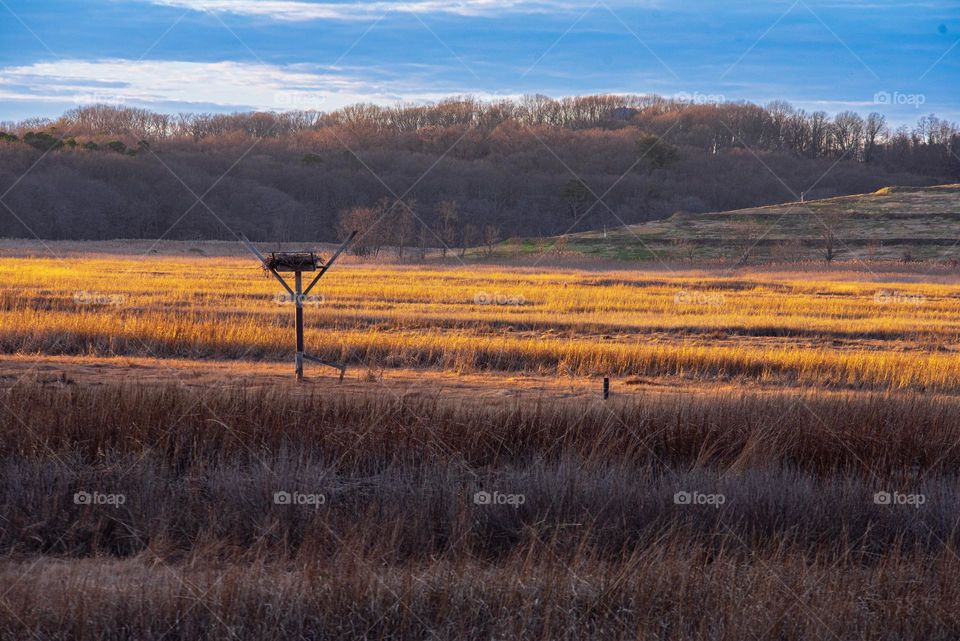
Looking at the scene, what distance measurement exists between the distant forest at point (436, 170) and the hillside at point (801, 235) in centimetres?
1412

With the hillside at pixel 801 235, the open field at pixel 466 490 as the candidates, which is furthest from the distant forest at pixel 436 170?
the open field at pixel 466 490

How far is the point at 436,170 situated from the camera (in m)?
127

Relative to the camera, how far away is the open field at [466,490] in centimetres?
613

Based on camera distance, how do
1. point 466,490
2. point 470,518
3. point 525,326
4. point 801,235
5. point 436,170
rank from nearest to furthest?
point 470,518, point 466,490, point 525,326, point 801,235, point 436,170

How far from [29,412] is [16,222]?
88356 mm

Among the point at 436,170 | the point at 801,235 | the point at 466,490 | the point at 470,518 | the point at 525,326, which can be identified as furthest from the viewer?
the point at 436,170

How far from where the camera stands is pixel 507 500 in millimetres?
8422

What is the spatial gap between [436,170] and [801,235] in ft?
206

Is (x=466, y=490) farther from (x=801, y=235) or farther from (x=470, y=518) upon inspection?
(x=801, y=235)

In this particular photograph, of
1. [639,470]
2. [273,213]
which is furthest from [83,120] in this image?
[639,470]

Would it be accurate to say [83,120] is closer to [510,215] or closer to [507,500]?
[510,215]

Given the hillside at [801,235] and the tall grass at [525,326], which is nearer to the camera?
the tall grass at [525,326]

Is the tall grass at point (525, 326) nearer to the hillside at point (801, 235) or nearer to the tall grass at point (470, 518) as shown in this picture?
the tall grass at point (470, 518)

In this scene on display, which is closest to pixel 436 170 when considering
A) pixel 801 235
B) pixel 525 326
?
pixel 801 235
